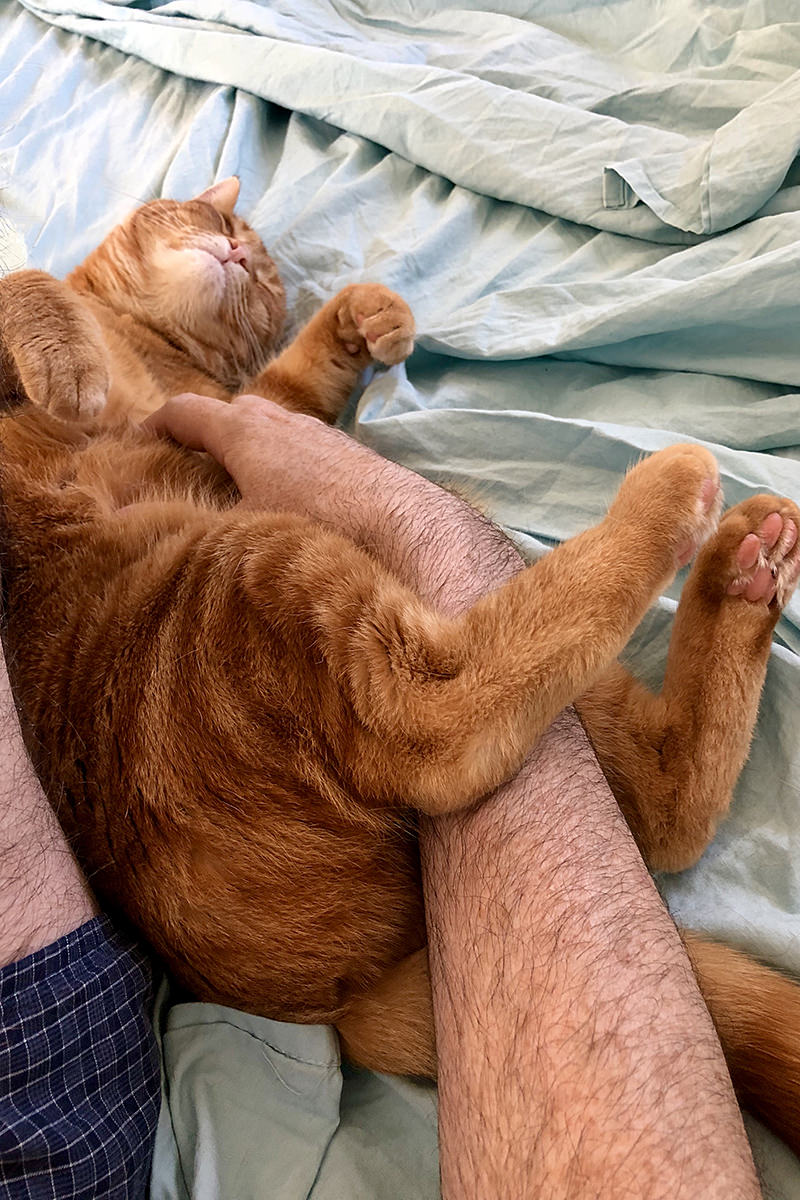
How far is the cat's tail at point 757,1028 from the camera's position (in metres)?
0.78

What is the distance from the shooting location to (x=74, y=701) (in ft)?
3.26

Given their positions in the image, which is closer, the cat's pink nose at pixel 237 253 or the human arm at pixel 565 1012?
the human arm at pixel 565 1012

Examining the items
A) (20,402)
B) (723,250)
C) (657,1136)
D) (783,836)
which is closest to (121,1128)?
(657,1136)

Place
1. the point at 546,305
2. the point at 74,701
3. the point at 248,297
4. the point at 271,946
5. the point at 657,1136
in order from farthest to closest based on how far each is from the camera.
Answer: the point at 248,297
the point at 546,305
the point at 74,701
the point at 271,946
the point at 657,1136

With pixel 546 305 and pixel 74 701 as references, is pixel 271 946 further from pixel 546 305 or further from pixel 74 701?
pixel 546 305

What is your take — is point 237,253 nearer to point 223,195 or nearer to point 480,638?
point 223,195

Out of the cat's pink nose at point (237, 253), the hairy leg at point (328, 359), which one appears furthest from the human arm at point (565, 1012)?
the cat's pink nose at point (237, 253)

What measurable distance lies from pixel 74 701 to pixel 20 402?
1.80 feet

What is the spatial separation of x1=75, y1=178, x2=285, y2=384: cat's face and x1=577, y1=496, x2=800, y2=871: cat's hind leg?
118 cm

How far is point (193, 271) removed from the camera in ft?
5.68

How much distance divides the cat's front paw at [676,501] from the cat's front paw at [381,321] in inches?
22.3

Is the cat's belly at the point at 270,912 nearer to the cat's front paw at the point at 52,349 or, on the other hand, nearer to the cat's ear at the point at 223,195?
the cat's front paw at the point at 52,349

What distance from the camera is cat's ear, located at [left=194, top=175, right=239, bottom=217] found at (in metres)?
1.78

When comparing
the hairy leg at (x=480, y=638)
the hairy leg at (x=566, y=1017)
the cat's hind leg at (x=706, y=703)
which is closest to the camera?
the hairy leg at (x=566, y=1017)
